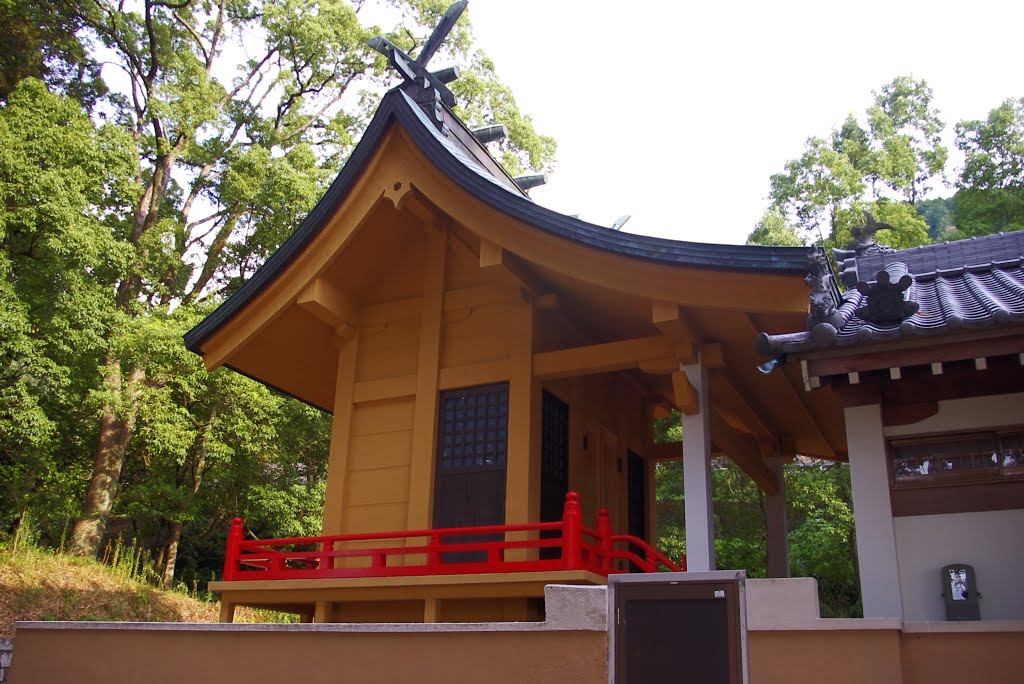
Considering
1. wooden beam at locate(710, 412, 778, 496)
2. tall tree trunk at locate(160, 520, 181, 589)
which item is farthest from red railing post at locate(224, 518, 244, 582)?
tall tree trunk at locate(160, 520, 181, 589)

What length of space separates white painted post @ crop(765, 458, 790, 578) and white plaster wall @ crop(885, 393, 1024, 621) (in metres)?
6.94

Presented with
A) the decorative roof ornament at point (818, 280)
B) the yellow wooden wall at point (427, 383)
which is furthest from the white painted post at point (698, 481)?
the decorative roof ornament at point (818, 280)

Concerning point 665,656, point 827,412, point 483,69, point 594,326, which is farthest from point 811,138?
point 665,656

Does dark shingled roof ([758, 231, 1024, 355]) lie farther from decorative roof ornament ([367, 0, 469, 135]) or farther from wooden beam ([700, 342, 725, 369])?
decorative roof ornament ([367, 0, 469, 135])

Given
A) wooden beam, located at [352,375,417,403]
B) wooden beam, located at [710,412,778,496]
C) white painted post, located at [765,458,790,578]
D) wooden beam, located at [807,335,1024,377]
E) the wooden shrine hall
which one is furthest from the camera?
white painted post, located at [765,458,790,578]

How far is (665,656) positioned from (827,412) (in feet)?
24.6

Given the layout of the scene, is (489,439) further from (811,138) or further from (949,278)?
(811,138)

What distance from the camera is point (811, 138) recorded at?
26906mm

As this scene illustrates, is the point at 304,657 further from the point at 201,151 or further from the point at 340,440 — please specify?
the point at 201,151

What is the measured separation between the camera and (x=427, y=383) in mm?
10328

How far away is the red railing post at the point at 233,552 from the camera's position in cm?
973

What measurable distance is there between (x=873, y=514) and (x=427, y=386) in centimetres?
525

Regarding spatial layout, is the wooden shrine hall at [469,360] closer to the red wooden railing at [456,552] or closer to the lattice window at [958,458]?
the red wooden railing at [456,552]

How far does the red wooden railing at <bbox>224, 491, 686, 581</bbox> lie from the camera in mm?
8227
